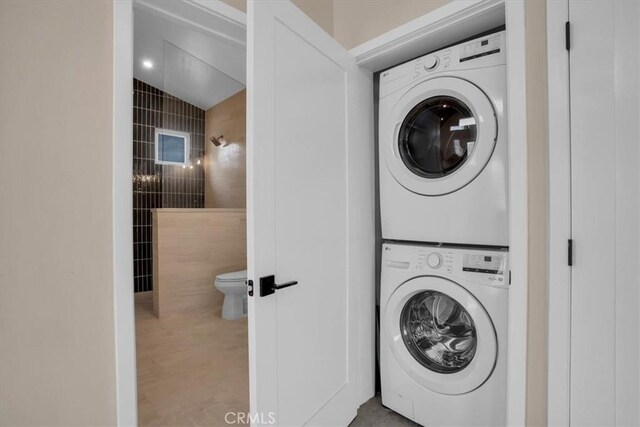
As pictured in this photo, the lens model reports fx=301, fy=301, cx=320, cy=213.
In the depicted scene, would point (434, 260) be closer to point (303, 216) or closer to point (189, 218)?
point (303, 216)

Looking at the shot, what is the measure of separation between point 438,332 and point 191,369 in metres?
1.68

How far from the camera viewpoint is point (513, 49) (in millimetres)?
1157

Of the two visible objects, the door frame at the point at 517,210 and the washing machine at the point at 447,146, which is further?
the washing machine at the point at 447,146

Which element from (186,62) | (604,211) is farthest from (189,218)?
(604,211)

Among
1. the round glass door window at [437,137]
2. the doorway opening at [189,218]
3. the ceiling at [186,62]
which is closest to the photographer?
the round glass door window at [437,137]

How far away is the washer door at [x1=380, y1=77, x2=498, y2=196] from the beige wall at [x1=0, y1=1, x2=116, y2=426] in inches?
51.8

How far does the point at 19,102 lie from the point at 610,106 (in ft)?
5.89

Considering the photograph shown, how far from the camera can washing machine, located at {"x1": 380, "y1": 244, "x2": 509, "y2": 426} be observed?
1.34 m

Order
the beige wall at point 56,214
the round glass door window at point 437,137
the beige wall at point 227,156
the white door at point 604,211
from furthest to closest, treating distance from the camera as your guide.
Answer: the beige wall at point 227,156, the round glass door window at point 437,137, the white door at point 604,211, the beige wall at point 56,214

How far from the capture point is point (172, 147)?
3750 mm

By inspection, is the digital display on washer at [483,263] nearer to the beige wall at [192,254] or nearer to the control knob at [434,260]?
the control knob at [434,260]

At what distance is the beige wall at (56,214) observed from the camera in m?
0.83

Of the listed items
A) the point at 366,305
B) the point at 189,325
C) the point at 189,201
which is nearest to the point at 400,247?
the point at 366,305

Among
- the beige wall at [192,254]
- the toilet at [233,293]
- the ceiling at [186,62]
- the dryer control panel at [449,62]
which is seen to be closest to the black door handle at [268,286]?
the dryer control panel at [449,62]
